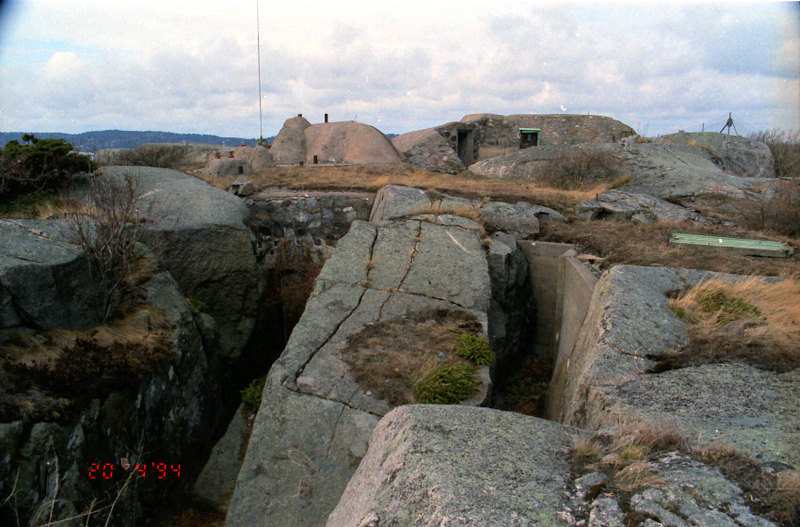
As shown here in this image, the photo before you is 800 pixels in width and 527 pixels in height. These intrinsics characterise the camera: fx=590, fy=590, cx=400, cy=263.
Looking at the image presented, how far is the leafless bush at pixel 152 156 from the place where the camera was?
18580 mm

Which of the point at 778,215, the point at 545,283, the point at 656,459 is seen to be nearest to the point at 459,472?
the point at 656,459

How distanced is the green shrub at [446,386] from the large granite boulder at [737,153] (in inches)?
707

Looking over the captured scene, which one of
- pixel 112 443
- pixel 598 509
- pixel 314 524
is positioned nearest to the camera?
pixel 598 509

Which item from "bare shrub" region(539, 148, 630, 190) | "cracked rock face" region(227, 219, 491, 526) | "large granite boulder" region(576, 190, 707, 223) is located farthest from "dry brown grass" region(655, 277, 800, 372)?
"bare shrub" region(539, 148, 630, 190)

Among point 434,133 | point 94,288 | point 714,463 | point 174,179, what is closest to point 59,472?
point 94,288

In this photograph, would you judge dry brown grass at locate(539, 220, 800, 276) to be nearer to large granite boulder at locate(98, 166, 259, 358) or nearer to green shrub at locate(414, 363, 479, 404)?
green shrub at locate(414, 363, 479, 404)

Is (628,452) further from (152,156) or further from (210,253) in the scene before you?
(152,156)

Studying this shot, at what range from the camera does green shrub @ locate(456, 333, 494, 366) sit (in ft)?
17.9

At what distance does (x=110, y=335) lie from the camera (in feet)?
18.6

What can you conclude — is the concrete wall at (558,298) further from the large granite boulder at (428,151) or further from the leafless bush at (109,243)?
the large granite boulder at (428,151)

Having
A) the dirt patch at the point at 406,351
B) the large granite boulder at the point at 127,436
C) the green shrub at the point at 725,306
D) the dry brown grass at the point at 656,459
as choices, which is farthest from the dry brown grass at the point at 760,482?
the large granite boulder at the point at 127,436

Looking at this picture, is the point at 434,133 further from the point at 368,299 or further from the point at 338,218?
the point at 368,299

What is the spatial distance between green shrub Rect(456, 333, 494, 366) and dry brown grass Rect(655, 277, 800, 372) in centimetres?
166

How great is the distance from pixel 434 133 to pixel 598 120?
9.12 metres
